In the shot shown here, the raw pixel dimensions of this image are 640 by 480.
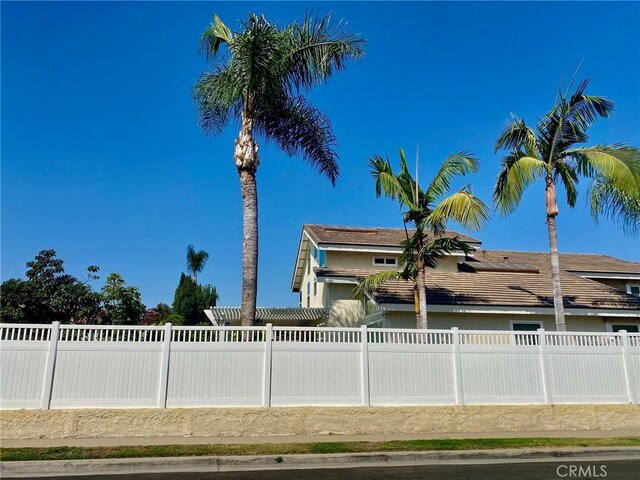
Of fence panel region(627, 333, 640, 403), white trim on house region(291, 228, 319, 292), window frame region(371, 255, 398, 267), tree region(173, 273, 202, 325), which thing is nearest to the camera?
fence panel region(627, 333, 640, 403)

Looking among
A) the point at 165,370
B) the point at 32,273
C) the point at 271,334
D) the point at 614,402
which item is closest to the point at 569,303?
the point at 614,402

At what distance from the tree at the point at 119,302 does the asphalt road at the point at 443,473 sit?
686 inches

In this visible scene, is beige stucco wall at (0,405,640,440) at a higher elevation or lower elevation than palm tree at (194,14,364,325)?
lower

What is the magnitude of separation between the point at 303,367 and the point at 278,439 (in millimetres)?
1513

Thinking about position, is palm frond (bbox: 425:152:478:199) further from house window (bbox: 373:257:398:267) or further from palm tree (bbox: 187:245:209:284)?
palm tree (bbox: 187:245:209:284)

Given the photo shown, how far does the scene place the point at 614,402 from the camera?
11.0 meters

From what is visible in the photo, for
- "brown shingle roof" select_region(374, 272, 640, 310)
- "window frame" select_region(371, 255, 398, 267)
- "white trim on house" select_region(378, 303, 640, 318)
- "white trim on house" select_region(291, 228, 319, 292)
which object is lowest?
"white trim on house" select_region(378, 303, 640, 318)

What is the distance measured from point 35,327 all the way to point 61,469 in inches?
125

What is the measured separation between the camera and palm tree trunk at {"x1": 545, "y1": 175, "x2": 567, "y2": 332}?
1291 centimetres

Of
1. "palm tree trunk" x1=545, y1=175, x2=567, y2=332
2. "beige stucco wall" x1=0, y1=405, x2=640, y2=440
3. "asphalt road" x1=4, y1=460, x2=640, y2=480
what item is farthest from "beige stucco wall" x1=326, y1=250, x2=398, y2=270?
"asphalt road" x1=4, y1=460, x2=640, y2=480

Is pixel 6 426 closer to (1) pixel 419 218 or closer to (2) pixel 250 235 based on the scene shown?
(2) pixel 250 235

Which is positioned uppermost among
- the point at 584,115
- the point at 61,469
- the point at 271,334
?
the point at 584,115

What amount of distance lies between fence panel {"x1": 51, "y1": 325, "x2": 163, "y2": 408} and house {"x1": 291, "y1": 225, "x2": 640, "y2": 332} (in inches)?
306

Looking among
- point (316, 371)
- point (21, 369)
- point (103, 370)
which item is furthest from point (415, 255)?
point (21, 369)
